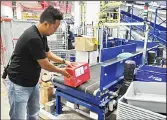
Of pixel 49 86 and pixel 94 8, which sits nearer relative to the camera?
pixel 49 86

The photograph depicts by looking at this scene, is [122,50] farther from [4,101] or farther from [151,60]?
[4,101]

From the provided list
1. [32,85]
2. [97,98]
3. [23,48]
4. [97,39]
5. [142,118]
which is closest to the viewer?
[142,118]

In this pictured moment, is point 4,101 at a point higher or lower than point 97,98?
lower

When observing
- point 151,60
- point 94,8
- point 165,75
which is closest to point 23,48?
point 165,75

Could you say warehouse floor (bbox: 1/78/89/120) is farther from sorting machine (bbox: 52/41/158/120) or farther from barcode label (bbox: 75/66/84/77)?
barcode label (bbox: 75/66/84/77)

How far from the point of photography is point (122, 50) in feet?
11.6

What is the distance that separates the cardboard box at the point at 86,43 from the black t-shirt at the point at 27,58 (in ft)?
8.92

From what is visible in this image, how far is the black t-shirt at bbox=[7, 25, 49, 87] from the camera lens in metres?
1.79

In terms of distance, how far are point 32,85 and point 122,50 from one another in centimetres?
203

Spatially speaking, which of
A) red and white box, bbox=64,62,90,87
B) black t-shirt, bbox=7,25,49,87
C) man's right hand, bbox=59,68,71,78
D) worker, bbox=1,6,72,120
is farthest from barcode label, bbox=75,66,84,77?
black t-shirt, bbox=7,25,49,87

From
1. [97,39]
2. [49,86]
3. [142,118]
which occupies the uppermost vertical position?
[97,39]

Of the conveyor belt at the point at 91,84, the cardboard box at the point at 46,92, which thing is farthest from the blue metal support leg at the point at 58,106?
the cardboard box at the point at 46,92

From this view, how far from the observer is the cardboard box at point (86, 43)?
4.67 metres

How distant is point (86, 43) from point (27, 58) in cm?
293
